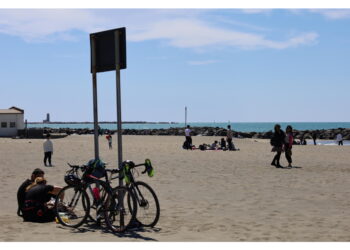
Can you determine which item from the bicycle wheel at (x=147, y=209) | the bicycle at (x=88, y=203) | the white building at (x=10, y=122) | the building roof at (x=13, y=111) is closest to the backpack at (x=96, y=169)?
the bicycle at (x=88, y=203)

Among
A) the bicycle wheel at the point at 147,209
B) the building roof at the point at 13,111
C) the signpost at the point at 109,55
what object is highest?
the building roof at the point at 13,111

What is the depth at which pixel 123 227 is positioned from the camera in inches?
303

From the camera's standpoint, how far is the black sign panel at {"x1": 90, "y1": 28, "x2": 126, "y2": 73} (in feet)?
26.8

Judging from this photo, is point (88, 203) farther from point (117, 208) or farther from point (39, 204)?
point (39, 204)

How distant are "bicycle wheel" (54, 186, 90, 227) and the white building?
53943mm

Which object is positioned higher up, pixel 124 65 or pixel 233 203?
pixel 124 65

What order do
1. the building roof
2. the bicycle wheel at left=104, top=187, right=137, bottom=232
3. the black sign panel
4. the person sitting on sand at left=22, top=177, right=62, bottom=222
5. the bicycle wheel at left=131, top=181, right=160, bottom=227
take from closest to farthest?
the bicycle wheel at left=104, top=187, right=137, bottom=232, the bicycle wheel at left=131, top=181, right=160, bottom=227, the black sign panel, the person sitting on sand at left=22, top=177, right=62, bottom=222, the building roof

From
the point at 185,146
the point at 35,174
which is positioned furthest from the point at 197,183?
the point at 185,146

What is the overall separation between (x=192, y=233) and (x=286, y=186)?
638 cm

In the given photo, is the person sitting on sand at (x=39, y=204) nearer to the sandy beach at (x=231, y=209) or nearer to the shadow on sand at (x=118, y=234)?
the sandy beach at (x=231, y=209)

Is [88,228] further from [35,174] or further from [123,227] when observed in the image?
[35,174]

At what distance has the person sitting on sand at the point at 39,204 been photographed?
337 inches

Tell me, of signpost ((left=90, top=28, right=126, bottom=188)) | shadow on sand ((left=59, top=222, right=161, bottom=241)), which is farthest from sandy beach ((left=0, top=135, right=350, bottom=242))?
signpost ((left=90, top=28, right=126, bottom=188))

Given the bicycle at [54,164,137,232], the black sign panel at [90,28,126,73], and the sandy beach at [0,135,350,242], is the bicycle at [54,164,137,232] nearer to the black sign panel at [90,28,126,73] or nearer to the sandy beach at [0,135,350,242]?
the sandy beach at [0,135,350,242]
